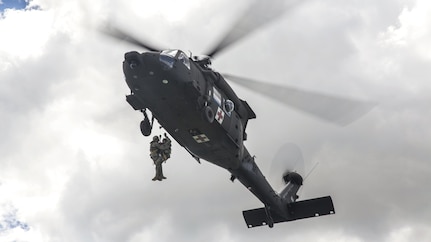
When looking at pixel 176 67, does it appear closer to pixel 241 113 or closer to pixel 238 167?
pixel 241 113

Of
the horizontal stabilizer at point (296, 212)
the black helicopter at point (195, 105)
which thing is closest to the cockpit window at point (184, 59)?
the black helicopter at point (195, 105)

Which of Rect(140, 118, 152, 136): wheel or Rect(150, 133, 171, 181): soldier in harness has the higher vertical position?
Rect(140, 118, 152, 136): wheel

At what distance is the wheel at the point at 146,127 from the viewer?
2783 centimetres

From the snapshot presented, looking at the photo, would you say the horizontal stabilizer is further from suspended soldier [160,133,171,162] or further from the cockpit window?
the cockpit window

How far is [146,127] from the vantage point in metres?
27.8

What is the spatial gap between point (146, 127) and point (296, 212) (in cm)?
1234

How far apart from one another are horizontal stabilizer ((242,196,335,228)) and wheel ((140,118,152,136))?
1068 centimetres

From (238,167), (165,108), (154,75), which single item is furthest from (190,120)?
(238,167)

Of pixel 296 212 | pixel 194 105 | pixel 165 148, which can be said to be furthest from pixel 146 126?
pixel 296 212

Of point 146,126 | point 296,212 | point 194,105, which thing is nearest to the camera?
point 194,105

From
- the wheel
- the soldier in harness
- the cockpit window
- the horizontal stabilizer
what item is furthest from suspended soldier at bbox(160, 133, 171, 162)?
the horizontal stabilizer

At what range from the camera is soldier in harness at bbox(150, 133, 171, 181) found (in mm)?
28391

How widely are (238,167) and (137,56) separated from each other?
9.67 m

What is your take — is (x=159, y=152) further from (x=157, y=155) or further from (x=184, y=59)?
(x=184, y=59)
